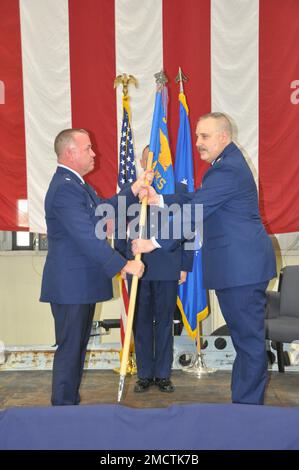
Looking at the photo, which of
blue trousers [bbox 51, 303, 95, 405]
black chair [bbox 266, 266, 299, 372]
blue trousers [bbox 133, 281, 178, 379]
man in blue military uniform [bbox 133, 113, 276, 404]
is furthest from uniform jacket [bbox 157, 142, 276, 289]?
black chair [bbox 266, 266, 299, 372]

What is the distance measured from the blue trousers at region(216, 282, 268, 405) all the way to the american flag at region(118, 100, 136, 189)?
5.45 feet

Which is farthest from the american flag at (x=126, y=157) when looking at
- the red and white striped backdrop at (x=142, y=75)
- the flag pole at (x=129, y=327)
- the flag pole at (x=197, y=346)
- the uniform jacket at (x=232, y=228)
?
the uniform jacket at (x=232, y=228)

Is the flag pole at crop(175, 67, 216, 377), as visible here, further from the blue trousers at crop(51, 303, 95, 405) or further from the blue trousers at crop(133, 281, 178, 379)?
the blue trousers at crop(51, 303, 95, 405)

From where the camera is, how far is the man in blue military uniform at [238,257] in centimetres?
256

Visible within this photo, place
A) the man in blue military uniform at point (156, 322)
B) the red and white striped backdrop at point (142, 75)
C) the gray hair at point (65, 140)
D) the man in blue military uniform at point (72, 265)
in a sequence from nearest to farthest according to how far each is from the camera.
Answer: the man in blue military uniform at point (72, 265) → the gray hair at point (65, 140) → the man in blue military uniform at point (156, 322) → the red and white striped backdrop at point (142, 75)

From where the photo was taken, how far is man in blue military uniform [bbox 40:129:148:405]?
250cm

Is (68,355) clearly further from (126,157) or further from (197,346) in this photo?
(126,157)

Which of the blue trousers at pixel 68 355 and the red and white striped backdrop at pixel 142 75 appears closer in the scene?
the blue trousers at pixel 68 355

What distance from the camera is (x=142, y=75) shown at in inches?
171

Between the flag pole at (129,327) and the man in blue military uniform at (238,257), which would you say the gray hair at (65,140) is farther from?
the man in blue military uniform at (238,257)

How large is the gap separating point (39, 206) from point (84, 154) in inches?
69.5

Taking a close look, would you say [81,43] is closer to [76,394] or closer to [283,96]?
[283,96]

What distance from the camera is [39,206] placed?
4320 millimetres

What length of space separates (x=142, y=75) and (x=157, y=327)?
2.19 meters
